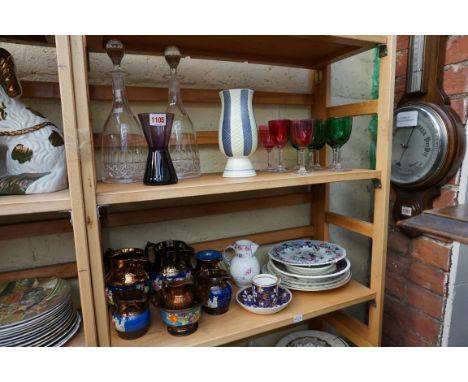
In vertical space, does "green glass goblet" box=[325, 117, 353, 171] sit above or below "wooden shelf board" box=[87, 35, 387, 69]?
below

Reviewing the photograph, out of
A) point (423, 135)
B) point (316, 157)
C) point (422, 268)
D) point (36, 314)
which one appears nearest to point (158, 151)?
point (36, 314)

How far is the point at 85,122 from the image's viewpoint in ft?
1.87

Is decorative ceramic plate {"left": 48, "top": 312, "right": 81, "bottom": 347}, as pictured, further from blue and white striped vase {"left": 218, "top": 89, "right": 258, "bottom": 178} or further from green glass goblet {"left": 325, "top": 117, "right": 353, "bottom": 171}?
green glass goblet {"left": 325, "top": 117, "right": 353, "bottom": 171}

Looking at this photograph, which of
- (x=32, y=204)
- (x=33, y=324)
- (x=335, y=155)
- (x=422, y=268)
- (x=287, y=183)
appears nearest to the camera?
(x=32, y=204)

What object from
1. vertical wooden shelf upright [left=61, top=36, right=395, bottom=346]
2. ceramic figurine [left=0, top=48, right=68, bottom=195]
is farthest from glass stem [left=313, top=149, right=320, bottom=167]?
ceramic figurine [left=0, top=48, right=68, bottom=195]

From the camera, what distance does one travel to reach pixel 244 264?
A: 981 mm

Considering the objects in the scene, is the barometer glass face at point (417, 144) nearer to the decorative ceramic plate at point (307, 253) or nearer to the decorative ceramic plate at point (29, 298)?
the decorative ceramic plate at point (307, 253)

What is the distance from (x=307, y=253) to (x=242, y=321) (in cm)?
36

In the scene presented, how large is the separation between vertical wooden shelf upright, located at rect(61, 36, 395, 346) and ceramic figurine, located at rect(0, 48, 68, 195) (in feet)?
0.34

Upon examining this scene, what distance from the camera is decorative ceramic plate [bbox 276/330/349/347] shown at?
120 cm

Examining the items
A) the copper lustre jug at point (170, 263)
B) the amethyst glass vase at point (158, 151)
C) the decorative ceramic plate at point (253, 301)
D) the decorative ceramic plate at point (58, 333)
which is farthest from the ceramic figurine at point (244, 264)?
the decorative ceramic plate at point (58, 333)

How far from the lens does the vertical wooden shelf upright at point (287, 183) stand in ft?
1.95

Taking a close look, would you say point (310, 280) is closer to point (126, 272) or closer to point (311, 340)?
point (311, 340)
